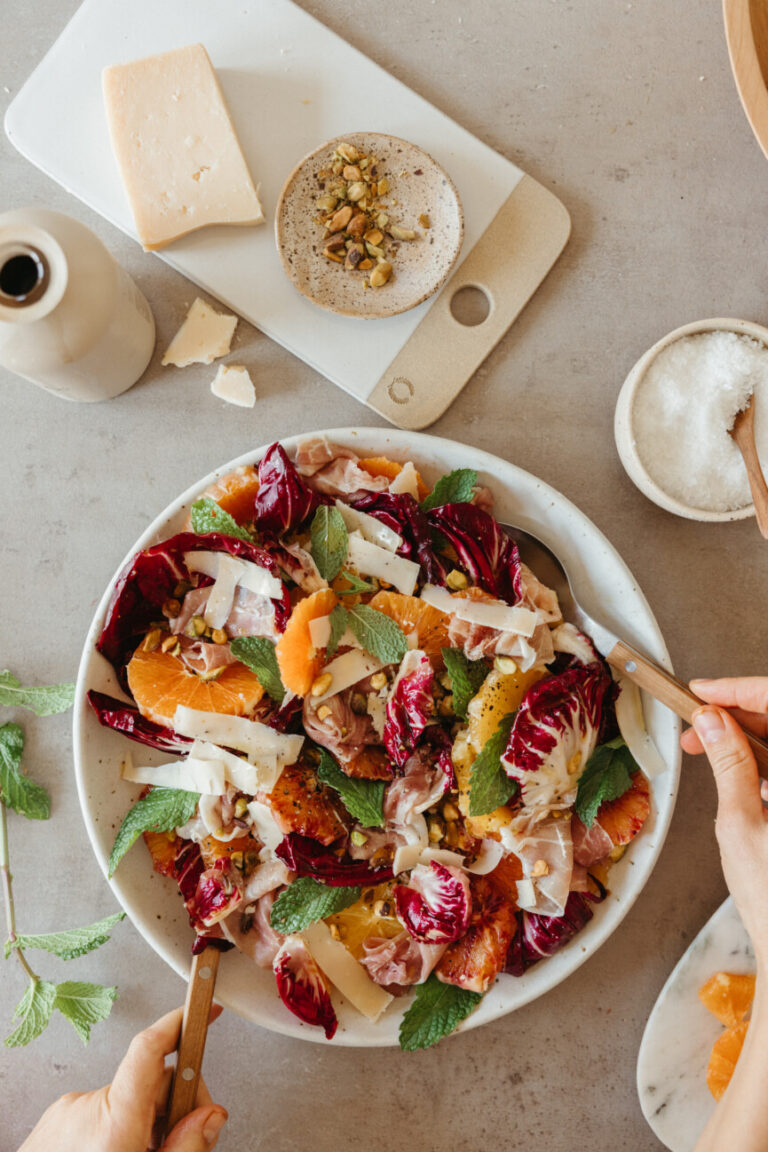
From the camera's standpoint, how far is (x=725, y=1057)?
2.07 metres

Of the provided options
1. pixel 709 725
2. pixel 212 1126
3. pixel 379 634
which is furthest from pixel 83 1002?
pixel 709 725

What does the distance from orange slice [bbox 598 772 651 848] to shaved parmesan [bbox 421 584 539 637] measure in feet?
1.57

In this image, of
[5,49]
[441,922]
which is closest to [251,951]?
[441,922]

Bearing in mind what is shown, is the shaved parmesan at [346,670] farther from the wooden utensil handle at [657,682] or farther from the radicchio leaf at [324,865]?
the wooden utensil handle at [657,682]

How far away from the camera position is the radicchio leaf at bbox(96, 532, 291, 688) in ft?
6.01

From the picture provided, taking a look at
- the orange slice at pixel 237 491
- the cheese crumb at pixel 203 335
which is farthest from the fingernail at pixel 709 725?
the cheese crumb at pixel 203 335

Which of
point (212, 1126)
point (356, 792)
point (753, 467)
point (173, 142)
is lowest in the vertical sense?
point (212, 1126)

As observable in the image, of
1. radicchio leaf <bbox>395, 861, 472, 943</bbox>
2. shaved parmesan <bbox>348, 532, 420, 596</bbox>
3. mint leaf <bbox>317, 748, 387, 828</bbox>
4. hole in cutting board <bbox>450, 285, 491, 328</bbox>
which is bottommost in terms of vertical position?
radicchio leaf <bbox>395, 861, 472, 943</bbox>

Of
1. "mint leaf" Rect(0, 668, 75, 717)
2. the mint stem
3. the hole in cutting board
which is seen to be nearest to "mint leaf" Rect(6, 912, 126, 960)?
the mint stem

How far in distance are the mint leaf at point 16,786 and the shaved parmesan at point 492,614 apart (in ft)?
4.00

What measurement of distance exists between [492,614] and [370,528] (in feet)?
1.11

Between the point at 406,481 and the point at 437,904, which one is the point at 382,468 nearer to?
the point at 406,481

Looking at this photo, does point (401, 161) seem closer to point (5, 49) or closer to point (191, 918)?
point (5, 49)

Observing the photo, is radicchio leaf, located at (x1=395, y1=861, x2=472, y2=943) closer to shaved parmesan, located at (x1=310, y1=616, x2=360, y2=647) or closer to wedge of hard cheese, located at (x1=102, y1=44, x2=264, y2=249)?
shaved parmesan, located at (x1=310, y1=616, x2=360, y2=647)
